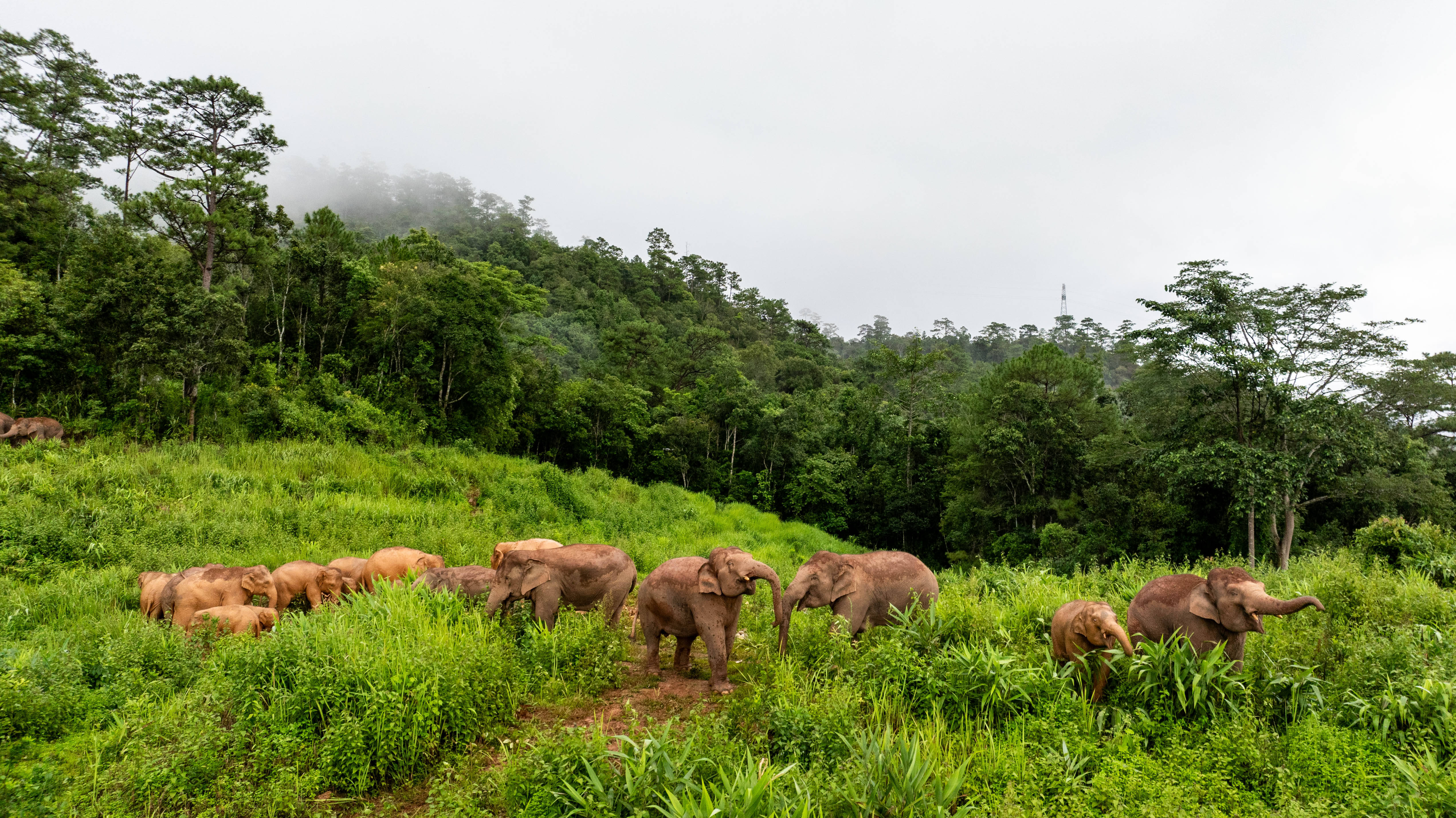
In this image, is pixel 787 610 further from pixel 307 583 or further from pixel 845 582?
pixel 307 583

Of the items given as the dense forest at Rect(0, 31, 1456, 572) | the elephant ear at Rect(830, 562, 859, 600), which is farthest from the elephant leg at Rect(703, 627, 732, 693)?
the dense forest at Rect(0, 31, 1456, 572)

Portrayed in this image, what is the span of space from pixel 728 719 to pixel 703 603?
1.36 metres

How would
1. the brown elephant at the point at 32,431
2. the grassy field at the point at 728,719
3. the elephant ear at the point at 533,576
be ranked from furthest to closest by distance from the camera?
1. the brown elephant at the point at 32,431
2. the elephant ear at the point at 533,576
3. the grassy field at the point at 728,719

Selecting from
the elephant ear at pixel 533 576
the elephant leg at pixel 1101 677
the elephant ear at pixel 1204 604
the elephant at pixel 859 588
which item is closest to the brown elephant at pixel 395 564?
the elephant ear at pixel 533 576

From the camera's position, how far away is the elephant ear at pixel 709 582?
5453 mm

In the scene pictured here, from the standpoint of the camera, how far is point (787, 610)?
5824 millimetres

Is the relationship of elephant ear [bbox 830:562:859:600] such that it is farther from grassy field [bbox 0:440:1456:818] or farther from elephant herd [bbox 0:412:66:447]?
elephant herd [bbox 0:412:66:447]

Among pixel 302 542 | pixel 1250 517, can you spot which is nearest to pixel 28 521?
pixel 302 542

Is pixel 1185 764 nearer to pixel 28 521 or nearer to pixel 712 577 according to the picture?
pixel 712 577

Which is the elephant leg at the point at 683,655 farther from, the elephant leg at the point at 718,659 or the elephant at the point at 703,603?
the elephant leg at the point at 718,659

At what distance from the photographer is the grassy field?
345 centimetres

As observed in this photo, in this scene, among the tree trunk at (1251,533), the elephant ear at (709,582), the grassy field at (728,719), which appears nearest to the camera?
the grassy field at (728,719)

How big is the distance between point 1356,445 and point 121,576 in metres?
25.7

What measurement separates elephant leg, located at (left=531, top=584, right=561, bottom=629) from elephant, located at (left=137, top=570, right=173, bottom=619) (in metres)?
4.87
